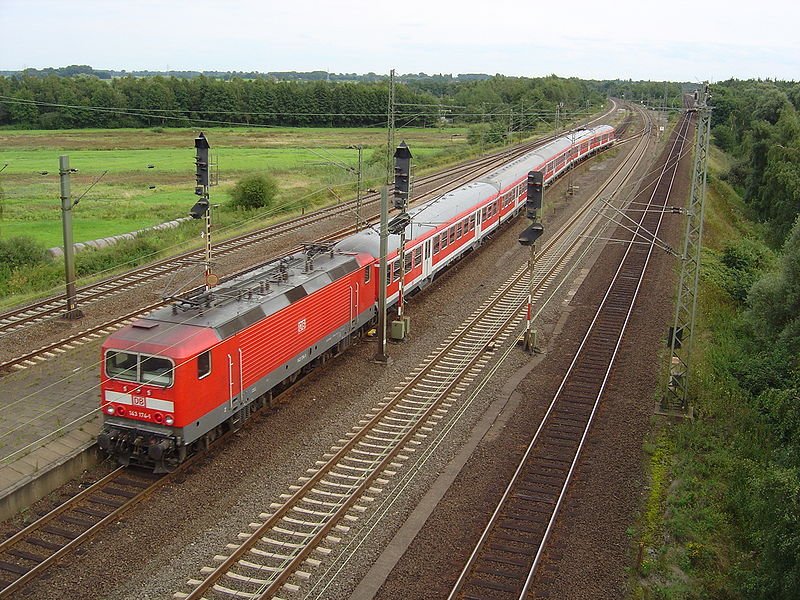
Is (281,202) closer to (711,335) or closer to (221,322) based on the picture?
(711,335)

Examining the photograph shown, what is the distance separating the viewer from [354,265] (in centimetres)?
2339

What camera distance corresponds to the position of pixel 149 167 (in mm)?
36312

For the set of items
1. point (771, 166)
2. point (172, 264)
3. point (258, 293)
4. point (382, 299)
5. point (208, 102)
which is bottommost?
point (172, 264)

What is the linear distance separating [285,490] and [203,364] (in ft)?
10.3

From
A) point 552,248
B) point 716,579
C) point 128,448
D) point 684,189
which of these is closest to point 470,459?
point 716,579

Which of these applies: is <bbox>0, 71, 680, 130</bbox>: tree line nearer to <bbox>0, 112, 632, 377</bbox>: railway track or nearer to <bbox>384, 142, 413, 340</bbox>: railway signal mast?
<bbox>0, 112, 632, 377</bbox>: railway track

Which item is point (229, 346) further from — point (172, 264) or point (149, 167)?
point (149, 167)

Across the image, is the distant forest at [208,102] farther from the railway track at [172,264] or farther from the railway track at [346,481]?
the railway track at [346,481]

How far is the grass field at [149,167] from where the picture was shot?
52.3 metres

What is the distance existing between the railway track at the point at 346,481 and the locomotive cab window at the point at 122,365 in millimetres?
4069

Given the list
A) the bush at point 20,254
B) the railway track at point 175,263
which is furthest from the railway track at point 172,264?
the bush at point 20,254

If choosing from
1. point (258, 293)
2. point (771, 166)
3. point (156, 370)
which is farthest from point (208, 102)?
point (156, 370)

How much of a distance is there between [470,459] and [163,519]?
675 centimetres

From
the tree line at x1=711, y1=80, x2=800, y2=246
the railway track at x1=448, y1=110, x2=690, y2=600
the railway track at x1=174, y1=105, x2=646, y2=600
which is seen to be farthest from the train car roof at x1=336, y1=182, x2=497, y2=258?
the tree line at x1=711, y1=80, x2=800, y2=246
